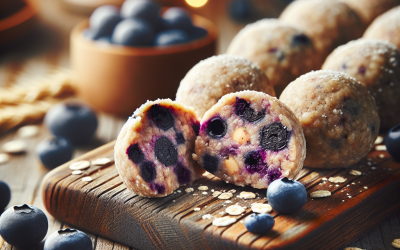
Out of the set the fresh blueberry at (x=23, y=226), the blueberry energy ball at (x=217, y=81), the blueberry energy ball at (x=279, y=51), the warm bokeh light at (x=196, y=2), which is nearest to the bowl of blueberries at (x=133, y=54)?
the blueberry energy ball at (x=279, y=51)

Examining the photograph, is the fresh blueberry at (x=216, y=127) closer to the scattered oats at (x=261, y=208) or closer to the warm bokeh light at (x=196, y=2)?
the scattered oats at (x=261, y=208)

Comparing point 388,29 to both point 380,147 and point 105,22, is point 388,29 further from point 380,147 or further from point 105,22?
point 105,22

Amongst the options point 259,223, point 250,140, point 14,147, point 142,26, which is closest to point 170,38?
point 142,26

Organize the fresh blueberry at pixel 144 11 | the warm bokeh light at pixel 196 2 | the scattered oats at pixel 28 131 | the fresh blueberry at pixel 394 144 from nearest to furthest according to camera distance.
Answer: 1. the fresh blueberry at pixel 394 144
2. the scattered oats at pixel 28 131
3. the fresh blueberry at pixel 144 11
4. the warm bokeh light at pixel 196 2

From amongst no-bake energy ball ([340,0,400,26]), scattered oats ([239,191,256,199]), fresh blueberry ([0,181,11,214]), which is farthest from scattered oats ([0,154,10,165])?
no-bake energy ball ([340,0,400,26])

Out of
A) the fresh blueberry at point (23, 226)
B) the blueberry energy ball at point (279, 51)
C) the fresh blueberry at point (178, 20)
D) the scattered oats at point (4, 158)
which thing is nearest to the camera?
the fresh blueberry at point (23, 226)

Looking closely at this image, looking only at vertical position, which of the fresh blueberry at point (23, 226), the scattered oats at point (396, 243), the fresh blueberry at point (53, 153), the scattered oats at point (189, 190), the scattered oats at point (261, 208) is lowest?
the fresh blueberry at point (53, 153)

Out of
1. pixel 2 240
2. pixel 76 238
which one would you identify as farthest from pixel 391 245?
pixel 2 240

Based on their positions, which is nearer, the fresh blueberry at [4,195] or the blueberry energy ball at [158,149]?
the blueberry energy ball at [158,149]

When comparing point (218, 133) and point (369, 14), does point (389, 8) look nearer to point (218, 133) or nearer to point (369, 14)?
point (369, 14)

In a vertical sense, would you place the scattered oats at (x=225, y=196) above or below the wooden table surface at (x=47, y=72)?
above
